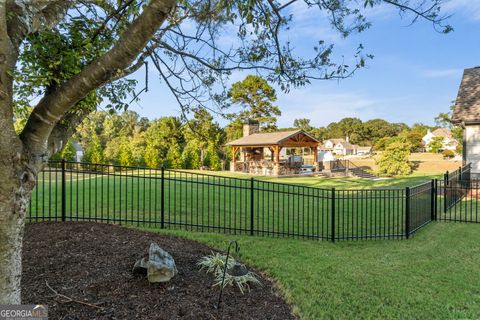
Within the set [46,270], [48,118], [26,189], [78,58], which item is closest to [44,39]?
[78,58]

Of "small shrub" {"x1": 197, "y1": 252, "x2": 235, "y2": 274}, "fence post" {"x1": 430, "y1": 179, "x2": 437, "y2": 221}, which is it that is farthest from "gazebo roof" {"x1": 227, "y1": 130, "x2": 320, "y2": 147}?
"small shrub" {"x1": 197, "y1": 252, "x2": 235, "y2": 274}

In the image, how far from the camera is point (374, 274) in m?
4.51

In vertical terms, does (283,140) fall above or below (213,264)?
above

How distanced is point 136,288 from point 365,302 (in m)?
2.59

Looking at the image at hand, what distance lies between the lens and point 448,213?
915cm

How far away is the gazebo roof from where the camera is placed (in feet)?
84.5

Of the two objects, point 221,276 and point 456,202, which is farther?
point 456,202

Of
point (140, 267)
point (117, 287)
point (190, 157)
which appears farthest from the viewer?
point (190, 157)

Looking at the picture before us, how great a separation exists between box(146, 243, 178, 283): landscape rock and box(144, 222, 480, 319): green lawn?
140cm

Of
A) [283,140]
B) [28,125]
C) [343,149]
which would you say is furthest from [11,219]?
[343,149]

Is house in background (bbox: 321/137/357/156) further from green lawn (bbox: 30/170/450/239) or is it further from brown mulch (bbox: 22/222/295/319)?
brown mulch (bbox: 22/222/295/319)

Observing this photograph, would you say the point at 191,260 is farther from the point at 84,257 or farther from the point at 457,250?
the point at 457,250

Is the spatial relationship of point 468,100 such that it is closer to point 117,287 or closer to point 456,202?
point 456,202

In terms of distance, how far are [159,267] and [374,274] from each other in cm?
311
